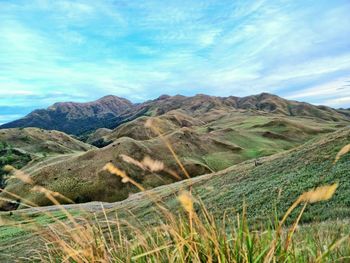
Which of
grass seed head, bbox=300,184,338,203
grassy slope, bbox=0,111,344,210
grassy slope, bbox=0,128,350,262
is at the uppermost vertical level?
grass seed head, bbox=300,184,338,203

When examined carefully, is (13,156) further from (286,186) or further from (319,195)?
(319,195)

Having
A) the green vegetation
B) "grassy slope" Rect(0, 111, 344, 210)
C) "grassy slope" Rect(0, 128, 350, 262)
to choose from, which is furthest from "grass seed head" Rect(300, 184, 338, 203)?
the green vegetation

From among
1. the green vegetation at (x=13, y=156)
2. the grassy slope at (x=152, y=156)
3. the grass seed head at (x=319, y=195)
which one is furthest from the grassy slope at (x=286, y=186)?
the green vegetation at (x=13, y=156)

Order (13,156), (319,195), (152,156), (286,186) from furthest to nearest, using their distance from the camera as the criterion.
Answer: (13,156)
(152,156)
(286,186)
(319,195)

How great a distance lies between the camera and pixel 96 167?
108000 millimetres

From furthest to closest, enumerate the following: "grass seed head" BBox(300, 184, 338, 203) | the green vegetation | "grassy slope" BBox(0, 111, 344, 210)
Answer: the green vegetation → "grassy slope" BBox(0, 111, 344, 210) → "grass seed head" BBox(300, 184, 338, 203)

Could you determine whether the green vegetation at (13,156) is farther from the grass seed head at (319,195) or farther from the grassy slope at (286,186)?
the grass seed head at (319,195)

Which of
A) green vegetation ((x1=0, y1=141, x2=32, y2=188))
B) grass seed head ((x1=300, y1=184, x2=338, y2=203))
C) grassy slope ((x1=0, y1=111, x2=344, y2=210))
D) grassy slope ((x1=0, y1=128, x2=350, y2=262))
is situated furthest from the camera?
green vegetation ((x1=0, y1=141, x2=32, y2=188))

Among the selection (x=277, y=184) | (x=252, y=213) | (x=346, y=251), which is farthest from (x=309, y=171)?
(x=346, y=251)

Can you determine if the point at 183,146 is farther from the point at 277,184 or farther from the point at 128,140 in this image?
the point at 277,184

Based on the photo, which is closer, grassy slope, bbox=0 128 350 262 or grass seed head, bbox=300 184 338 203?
grass seed head, bbox=300 184 338 203

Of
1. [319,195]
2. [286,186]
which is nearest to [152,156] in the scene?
[286,186]

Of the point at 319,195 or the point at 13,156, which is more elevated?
the point at 319,195

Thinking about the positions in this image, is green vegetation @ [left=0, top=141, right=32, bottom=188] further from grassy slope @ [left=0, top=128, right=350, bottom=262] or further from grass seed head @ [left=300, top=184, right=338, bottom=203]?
grass seed head @ [left=300, top=184, right=338, bottom=203]
